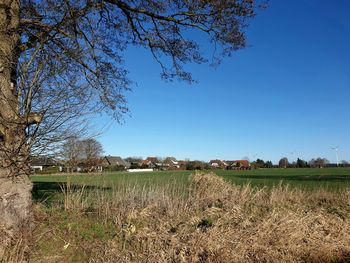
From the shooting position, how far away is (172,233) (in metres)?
7.80

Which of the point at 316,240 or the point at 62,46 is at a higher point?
the point at 62,46

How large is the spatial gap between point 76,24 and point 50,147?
3584 millimetres

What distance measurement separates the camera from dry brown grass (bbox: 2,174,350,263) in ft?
21.8

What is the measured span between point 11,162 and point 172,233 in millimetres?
3346

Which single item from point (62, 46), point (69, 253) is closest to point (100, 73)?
point (62, 46)

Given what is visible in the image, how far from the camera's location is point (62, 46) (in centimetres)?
966

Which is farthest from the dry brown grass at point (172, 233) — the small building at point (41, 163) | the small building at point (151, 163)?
the small building at point (151, 163)

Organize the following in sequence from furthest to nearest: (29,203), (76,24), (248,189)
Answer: (248,189) < (76,24) < (29,203)

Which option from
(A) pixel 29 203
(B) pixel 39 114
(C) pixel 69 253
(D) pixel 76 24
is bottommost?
(C) pixel 69 253

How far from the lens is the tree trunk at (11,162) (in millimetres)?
7016

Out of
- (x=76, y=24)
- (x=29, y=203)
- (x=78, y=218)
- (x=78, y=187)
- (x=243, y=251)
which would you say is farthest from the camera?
(x=78, y=187)

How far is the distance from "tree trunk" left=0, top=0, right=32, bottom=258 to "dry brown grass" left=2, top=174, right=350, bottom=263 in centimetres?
50

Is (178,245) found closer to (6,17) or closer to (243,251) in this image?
(243,251)

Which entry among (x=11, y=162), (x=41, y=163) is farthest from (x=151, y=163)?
(x=11, y=162)
